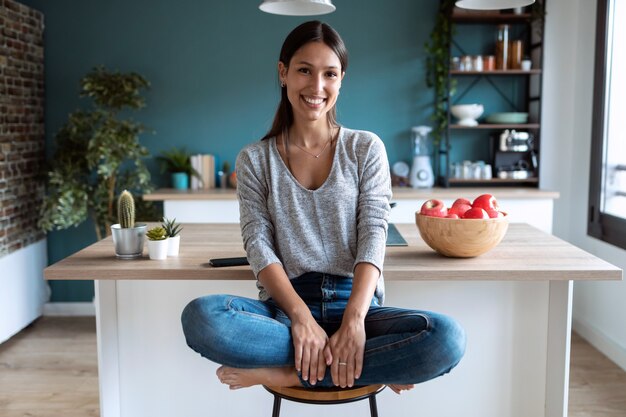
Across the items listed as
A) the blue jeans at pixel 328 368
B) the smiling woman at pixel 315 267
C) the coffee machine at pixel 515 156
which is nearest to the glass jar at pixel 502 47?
the coffee machine at pixel 515 156

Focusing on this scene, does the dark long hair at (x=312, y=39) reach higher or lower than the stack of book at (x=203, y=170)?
higher

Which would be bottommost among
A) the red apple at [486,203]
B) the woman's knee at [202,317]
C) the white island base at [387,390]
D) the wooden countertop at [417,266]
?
the white island base at [387,390]

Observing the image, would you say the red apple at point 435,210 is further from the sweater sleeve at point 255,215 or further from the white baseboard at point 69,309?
the white baseboard at point 69,309

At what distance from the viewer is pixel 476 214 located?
2.05 meters

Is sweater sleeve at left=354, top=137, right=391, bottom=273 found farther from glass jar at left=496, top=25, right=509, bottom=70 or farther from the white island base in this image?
glass jar at left=496, top=25, right=509, bottom=70

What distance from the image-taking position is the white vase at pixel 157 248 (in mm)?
2061

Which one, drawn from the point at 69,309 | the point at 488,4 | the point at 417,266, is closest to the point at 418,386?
the point at 417,266

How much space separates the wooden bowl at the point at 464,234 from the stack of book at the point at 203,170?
257cm

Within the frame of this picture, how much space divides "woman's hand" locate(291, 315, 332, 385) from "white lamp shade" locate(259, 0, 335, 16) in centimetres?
130

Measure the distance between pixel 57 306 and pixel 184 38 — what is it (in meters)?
1.98

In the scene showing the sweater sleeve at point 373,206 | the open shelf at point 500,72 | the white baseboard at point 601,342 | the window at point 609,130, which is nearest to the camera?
the sweater sleeve at point 373,206

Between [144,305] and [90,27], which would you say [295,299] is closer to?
[144,305]

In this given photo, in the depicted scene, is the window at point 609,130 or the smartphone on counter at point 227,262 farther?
the window at point 609,130

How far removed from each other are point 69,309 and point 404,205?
92.8 inches
